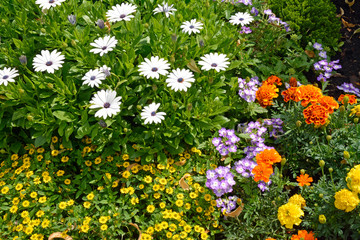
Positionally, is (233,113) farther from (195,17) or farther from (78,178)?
(78,178)

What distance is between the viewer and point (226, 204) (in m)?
2.85

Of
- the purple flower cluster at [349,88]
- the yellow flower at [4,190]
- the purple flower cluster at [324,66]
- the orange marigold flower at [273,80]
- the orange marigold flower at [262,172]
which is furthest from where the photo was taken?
the purple flower cluster at [324,66]

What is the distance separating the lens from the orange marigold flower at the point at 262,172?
2662mm

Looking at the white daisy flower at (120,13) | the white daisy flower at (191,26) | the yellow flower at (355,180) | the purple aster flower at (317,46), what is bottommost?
the yellow flower at (355,180)

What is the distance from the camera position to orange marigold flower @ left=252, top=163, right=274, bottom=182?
8.73ft

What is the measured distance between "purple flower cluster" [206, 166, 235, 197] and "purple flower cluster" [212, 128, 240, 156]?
260 millimetres

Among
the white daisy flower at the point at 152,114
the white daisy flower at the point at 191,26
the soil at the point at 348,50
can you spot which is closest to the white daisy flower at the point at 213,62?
the white daisy flower at the point at 191,26

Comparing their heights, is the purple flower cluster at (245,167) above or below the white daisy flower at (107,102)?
below

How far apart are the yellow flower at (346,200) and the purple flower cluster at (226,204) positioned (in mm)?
746

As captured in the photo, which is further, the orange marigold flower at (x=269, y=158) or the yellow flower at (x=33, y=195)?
the yellow flower at (x=33, y=195)

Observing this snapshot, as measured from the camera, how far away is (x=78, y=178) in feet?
10.1

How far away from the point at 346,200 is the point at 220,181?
2.94 feet

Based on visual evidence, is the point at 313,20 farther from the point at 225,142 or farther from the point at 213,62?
the point at 225,142

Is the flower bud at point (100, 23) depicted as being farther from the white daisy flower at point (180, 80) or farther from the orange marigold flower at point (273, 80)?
the orange marigold flower at point (273, 80)
